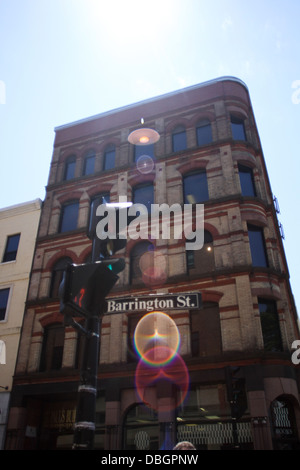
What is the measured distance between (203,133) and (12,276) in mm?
13091

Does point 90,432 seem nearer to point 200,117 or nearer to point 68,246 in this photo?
point 68,246

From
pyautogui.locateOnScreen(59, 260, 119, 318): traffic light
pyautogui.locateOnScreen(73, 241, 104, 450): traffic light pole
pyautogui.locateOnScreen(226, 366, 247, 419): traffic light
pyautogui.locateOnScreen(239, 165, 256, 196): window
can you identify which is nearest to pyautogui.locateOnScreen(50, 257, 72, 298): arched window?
pyautogui.locateOnScreen(239, 165, 256, 196): window

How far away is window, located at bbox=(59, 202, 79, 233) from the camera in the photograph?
20.6 metres

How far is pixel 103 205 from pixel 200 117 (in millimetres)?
17412

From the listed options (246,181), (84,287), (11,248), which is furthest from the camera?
(11,248)

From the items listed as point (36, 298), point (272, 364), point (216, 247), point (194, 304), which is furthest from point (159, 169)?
point (194, 304)

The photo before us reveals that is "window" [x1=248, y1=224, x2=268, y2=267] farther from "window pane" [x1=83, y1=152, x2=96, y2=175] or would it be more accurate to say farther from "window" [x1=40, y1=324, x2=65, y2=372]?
"window pane" [x1=83, y1=152, x2=96, y2=175]

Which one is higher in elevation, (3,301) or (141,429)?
(3,301)

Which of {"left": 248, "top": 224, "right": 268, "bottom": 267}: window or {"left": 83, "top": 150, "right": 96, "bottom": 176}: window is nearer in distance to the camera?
{"left": 248, "top": 224, "right": 268, "bottom": 267}: window

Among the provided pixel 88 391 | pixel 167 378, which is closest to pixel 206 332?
pixel 167 378

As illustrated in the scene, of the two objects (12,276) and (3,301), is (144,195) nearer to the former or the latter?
(12,276)

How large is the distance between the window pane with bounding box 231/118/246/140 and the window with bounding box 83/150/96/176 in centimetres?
→ 842

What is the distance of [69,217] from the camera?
68.9ft
